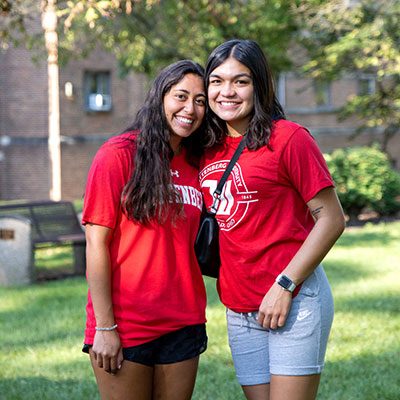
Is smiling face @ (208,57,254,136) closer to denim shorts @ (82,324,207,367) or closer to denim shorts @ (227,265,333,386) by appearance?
denim shorts @ (227,265,333,386)

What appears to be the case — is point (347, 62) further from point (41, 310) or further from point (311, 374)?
point (311, 374)

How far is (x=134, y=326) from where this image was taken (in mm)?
2537

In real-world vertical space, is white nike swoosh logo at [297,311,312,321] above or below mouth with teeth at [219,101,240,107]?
below

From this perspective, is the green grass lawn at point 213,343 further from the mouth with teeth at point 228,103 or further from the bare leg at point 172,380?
the mouth with teeth at point 228,103

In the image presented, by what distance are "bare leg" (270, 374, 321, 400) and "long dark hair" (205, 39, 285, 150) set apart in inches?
38.0

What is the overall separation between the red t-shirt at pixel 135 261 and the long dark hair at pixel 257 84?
49 centimetres

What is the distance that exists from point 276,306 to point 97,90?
72.8 feet

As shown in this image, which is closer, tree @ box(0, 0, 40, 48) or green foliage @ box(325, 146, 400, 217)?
tree @ box(0, 0, 40, 48)

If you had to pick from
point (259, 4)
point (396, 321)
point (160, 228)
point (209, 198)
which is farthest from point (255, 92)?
point (259, 4)

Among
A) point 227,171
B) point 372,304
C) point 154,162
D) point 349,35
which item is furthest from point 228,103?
point 349,35

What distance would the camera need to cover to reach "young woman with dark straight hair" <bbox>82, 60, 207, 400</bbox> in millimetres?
2484

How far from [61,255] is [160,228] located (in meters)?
8.76

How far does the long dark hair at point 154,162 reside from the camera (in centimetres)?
249

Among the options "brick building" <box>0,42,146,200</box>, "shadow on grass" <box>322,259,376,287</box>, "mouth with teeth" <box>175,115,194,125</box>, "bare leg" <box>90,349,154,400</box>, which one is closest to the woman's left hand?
"bare leg" <box>90,349,154,400</box>
